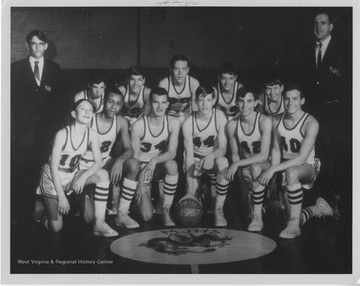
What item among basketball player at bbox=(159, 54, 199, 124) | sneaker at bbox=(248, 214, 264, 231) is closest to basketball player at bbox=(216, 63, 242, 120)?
basketball player at bbox=(159, 54, 199, 124)

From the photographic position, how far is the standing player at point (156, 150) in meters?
2.51

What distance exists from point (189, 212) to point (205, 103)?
0.46 metres

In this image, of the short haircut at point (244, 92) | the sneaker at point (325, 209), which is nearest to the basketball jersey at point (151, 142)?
the short haircut at point (244, 92)

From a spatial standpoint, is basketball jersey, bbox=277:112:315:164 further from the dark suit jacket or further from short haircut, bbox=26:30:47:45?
short haircut, bbox=26:30:47:45

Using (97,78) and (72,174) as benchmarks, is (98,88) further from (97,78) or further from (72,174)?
(72,174)

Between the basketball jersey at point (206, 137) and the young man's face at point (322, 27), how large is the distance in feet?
1.75

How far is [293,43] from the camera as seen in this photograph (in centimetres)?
250

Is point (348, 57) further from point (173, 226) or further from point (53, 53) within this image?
point (53, 53)

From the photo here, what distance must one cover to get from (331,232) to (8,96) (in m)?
1.46

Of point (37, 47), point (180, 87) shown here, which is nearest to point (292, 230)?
point (180, 87)

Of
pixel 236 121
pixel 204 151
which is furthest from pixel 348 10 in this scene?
pixel 204 151

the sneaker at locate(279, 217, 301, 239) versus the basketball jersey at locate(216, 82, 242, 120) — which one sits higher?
the basketball jersey at locate(216, 82, 242, 120)

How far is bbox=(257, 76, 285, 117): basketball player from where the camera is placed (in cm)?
251

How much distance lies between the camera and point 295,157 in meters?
2.51
